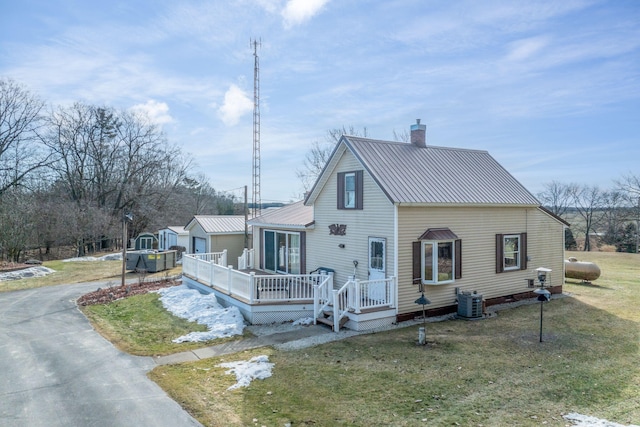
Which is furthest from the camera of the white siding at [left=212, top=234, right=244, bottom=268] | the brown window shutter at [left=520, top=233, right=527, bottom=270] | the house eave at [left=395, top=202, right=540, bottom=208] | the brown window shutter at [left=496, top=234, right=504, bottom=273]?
the white siding at [left=212, top=234, right=244, bottom=268]

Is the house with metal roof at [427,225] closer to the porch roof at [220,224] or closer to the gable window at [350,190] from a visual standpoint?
the gable window at [350,190]

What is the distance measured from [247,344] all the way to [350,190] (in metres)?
5.98

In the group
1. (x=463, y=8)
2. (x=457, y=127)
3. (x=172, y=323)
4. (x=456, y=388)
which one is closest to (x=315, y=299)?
(x=172, y=323)

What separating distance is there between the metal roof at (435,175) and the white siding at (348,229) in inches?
17.2

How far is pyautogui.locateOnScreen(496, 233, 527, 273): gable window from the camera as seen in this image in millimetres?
13773

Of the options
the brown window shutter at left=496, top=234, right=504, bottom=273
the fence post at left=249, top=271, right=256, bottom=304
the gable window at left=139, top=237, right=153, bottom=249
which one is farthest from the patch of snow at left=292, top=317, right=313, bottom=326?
the gable window at left=139, top=237, right=153, bottom=249

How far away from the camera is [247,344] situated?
32.3ft

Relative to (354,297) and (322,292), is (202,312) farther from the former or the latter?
(354,297)

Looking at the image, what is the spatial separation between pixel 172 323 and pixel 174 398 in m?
5.32

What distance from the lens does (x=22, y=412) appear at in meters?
6.42

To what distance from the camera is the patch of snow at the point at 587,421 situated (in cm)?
569

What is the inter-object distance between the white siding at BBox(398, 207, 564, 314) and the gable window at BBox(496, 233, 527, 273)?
8.0 inches

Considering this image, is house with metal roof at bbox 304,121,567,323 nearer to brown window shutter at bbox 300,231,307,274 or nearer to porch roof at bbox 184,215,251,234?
brown window shutter at bbox 300,231,307,274

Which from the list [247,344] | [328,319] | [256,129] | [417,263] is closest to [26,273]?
[256,129]
